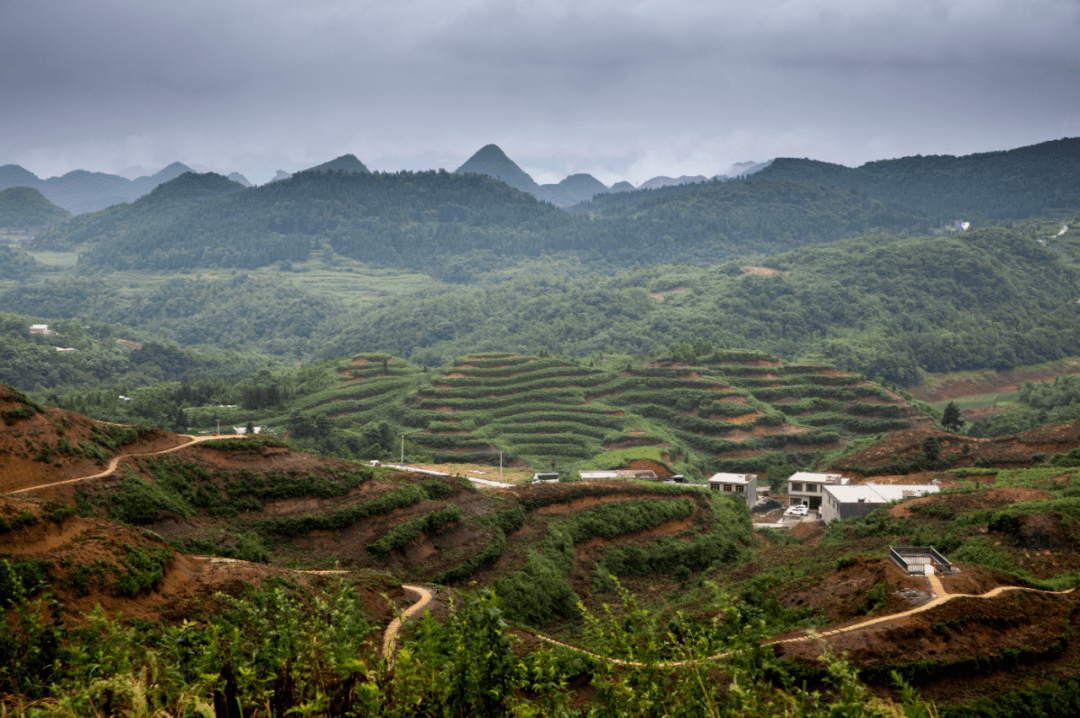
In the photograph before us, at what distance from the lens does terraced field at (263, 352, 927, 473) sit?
76.6m

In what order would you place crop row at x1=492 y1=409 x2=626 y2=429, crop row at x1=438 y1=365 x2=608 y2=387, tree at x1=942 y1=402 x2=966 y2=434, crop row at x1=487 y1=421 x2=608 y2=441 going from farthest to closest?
1. crop row at x1=438 y1=365 x2=608 y2=387
2. tree at x1=942 y1=402 x2=966 y2=434
3. crop row at x1=492 y1=409 x2=626 y2=429
4. crop row at x1=487 y1=421 x2=608 y2=441

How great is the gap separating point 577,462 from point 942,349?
83012 millimetres

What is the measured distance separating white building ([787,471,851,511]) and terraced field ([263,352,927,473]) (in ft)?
45.9

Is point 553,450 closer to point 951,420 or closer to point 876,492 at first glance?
point 876,492

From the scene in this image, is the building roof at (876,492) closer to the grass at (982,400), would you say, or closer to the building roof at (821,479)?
the building roof at (821,479)

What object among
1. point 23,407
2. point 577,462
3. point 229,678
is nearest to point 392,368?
point 577,462

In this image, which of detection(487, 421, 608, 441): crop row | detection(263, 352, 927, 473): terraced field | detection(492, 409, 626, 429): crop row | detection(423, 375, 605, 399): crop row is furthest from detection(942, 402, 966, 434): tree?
detection(423, 375, 605, 399): crop row

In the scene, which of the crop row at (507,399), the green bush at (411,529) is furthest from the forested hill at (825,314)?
the green bush at (411,529)

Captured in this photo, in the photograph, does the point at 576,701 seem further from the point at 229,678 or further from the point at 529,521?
the point at 529,521

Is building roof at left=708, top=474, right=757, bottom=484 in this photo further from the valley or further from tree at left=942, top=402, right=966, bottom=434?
tree at left=942, top=402, right=966, bottom=434

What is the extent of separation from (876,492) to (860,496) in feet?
5.12

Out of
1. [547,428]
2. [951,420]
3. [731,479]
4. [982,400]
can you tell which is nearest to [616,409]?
[547,428]

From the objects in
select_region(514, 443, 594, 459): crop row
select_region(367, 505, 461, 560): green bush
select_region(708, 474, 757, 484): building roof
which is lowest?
select_region(514, 443, 594, 459): crop row

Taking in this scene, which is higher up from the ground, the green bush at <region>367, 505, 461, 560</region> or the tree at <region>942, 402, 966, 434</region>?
the green bush at <region>367, 505, 461, 560</region>
